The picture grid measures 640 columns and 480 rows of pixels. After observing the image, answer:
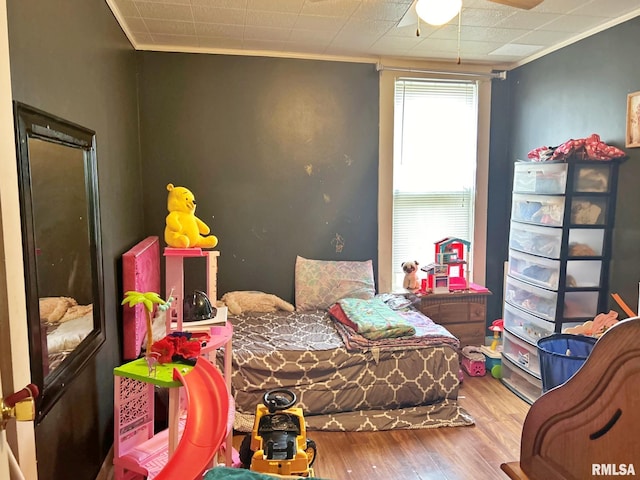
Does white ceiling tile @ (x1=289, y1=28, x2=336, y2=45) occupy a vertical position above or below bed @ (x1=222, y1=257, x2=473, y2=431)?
above

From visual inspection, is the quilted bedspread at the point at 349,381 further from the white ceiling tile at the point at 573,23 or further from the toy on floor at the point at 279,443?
the white ceiling tile at the point at 573,23

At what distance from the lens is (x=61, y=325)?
1.63 m

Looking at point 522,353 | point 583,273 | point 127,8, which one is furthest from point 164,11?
point 522,353

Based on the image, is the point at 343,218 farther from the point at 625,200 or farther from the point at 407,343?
the point at 625,200

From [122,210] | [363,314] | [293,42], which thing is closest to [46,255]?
[122,210]

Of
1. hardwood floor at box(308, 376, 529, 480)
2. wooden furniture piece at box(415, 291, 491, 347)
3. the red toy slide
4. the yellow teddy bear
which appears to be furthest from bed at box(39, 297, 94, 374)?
wooden furniture piece at box(415, 291, 491, 347)

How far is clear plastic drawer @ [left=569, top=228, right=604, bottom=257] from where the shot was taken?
9.95 ft

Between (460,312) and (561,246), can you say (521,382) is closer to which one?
(460,312)

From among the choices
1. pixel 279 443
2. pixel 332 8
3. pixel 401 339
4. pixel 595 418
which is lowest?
pixel 279 443

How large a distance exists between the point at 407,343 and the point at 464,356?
95cm

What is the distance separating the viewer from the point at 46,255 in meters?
1.51

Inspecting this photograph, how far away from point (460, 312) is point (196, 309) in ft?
7.38

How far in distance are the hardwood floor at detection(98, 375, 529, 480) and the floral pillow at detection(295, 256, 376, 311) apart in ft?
3.66

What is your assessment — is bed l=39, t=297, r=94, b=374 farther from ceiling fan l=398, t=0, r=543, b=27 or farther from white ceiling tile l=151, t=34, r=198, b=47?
white ceiling tile l=151, t=34, r=198, b=47
